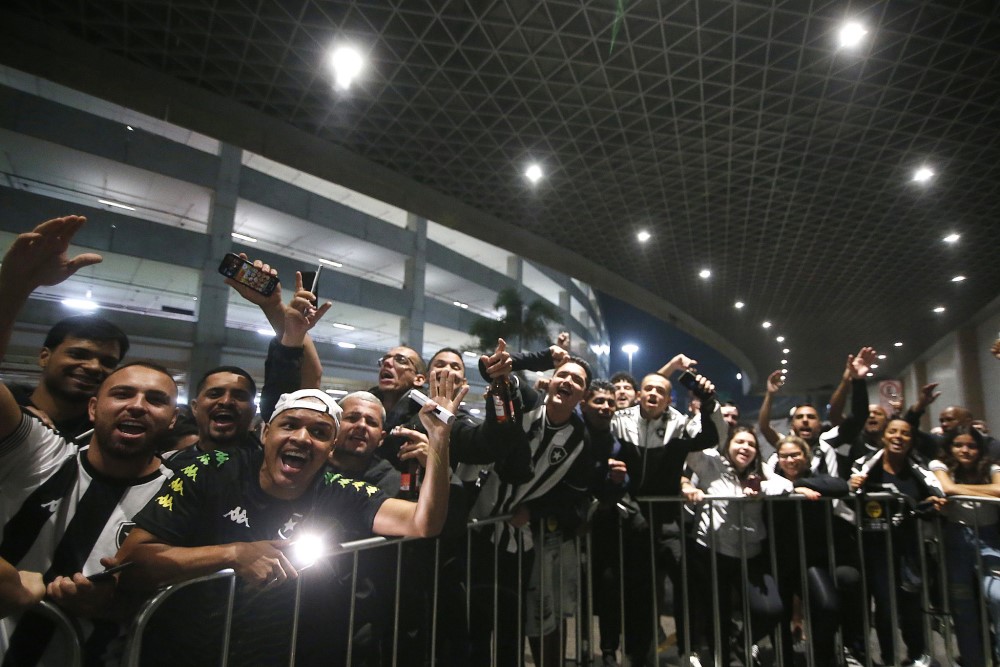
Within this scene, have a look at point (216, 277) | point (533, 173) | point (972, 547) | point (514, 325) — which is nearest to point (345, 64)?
point (533, 173)

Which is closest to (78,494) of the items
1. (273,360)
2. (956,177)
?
(273,360)

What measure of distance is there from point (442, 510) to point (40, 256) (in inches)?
69.4

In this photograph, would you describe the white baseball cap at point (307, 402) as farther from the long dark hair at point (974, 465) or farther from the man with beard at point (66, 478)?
the long dark hair at point (974, 465)

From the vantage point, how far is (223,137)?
7656 mm

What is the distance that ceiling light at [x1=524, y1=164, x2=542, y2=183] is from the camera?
9.02 m

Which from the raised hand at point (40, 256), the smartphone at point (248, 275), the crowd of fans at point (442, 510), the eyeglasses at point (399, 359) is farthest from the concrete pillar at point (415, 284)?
the raised hand at point (40, 256)

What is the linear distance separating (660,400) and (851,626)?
6.48 feet

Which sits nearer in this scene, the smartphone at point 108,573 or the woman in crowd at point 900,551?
the smartphone at point 108,573

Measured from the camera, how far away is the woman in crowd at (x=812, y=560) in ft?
11.3

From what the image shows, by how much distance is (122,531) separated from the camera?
6.44ft

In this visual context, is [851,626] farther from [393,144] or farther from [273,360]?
[393,144]

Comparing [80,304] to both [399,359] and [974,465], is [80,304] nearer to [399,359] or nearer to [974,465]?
[399,359]

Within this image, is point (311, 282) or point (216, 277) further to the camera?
point (216, 277)

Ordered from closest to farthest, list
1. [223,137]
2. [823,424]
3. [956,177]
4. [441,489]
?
[441,489], [823,424], [223,137], [956,177]
